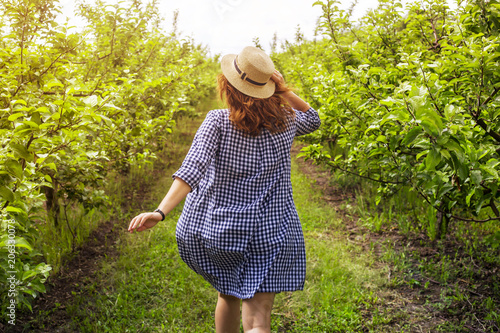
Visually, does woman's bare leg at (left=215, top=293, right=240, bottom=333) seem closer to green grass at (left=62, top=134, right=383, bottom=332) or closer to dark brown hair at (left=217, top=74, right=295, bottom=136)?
green grass at (left=62, top=134, right=383, bottom=332)

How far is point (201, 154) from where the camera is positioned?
193 centimetres

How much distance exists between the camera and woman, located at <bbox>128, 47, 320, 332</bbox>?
6.39ft

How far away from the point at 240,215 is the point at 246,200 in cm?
10

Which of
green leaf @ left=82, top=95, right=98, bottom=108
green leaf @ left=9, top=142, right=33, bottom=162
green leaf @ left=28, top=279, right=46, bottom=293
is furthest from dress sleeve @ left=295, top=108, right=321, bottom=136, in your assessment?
green leaf @ left=28, top=279, right=46, bottom=293

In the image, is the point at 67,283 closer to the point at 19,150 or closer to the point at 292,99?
the point at 19,150

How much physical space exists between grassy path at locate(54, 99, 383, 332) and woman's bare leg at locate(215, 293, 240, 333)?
2.04ft

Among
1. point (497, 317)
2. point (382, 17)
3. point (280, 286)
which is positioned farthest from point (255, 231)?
point (382, 17)

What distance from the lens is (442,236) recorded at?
3.71 m

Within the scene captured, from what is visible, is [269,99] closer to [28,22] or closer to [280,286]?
[280,286]

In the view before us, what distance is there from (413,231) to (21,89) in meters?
3.75

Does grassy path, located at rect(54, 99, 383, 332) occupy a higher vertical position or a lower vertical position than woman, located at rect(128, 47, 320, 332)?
lower

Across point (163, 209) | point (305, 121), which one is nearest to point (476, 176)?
point (305, 121)

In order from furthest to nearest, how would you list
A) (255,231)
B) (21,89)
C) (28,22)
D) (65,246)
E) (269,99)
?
1. (65,246)
2. (28,22)
3. (21,89)
4. (269,99)
5. (255,231)

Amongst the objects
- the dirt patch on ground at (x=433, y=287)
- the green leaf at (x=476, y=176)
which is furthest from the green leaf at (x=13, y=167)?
the dirt patch on ground at (x=433, y=287)
